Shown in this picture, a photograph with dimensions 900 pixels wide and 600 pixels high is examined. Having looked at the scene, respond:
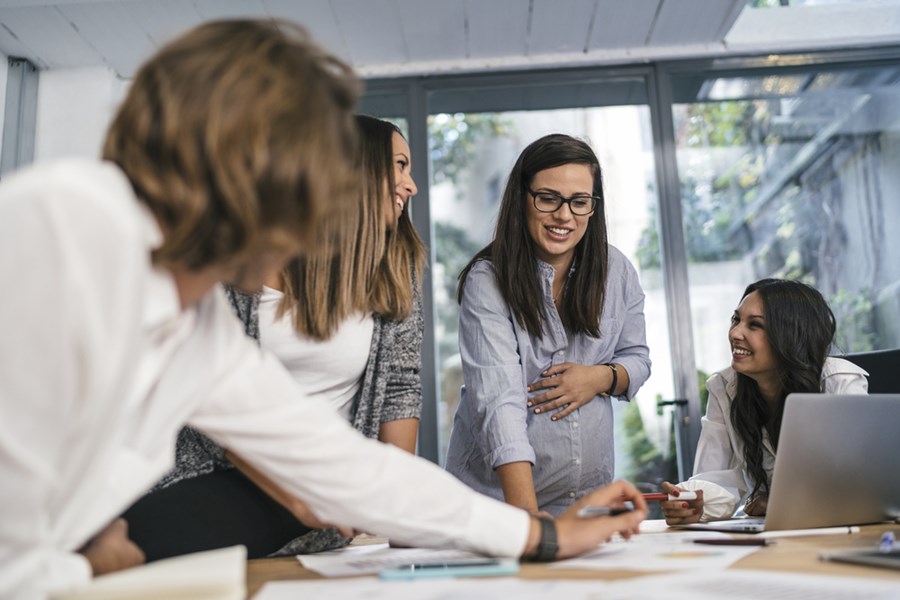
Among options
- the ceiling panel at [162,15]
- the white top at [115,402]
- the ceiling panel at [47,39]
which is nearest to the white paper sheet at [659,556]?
the white top at [115,402]

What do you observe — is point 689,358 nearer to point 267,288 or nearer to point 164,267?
point 267,288

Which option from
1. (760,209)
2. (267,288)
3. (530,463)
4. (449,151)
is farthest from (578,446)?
(449,151)

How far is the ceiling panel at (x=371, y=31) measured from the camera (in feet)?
9.84

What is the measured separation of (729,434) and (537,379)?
23.6 inches

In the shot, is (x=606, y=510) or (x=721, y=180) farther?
(x=721, y=180)

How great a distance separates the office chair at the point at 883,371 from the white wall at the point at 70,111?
9.73ft

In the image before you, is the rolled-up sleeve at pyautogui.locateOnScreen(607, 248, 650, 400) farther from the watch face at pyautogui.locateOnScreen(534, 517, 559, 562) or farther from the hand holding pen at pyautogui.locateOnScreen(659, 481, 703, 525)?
the watch face at pyautogui.locateOnScreen(534, 517, 559, 562)

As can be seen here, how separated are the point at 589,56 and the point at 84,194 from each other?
3159 mm

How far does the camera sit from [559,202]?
1955 mm

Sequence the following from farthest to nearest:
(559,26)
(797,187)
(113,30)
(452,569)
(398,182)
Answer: (797,187)
(559,26)
(113,30)
(398,182)
(452,569)

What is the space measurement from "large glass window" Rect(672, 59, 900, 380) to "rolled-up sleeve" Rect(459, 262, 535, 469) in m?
1.74

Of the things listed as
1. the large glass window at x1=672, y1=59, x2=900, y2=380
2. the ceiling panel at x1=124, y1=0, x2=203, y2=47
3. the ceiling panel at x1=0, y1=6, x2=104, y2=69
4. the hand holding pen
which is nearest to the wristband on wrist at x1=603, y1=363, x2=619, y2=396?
the hand holding pen

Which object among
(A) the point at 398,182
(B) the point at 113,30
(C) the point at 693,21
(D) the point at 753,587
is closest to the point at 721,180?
(C) the point at 693,21

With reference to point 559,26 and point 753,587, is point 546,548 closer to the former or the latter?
point 753,587
